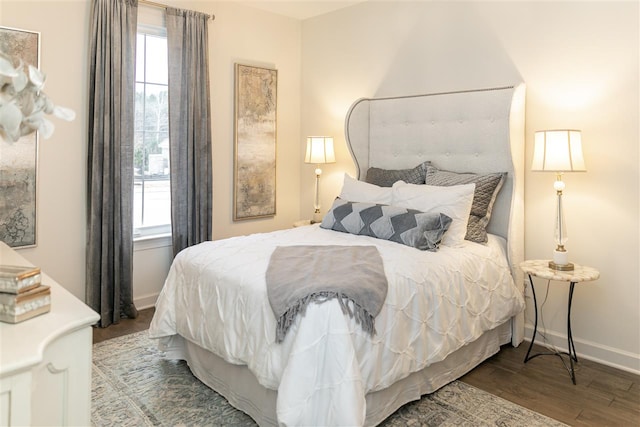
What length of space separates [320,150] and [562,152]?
2136mm

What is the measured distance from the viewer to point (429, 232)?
2707 millimetres

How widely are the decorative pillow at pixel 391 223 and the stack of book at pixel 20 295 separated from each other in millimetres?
2004

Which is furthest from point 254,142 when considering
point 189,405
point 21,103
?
point 21,103

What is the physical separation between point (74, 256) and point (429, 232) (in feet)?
8.45

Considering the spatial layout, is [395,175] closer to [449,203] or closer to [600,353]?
[449,203]

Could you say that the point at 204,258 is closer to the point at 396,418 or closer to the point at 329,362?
the point at 329,362

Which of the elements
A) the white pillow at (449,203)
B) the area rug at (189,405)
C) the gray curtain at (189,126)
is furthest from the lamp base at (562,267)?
the gray curtain at (189,126)

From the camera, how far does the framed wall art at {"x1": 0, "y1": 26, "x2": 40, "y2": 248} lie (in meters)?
2.96

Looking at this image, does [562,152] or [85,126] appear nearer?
[562,152]

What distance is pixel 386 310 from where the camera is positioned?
2018 mm

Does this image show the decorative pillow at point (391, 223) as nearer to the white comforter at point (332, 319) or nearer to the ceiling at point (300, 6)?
the white comforter at point (332, 319)

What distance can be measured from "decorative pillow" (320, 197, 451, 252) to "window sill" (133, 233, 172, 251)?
146cm

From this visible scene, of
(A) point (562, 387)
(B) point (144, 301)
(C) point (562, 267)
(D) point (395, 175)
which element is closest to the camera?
(A) point (562, 387)

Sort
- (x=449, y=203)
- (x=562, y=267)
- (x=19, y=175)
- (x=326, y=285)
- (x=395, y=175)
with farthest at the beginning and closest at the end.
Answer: (x=395, y=175) < (x=19, y=175) < (x=449, y=203) < (x=562, y=267) < (x=326, y=285)
